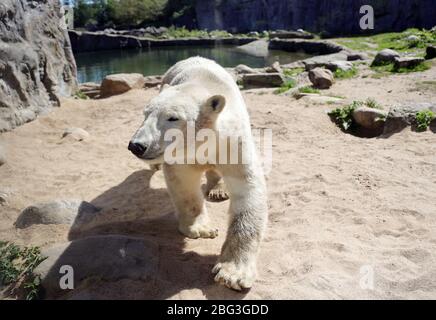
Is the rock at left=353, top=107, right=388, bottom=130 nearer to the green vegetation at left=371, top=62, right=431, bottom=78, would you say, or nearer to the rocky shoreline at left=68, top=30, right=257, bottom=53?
the green vegetation at left=371, top=62, right=431, bottom=78

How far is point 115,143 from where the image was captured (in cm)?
692

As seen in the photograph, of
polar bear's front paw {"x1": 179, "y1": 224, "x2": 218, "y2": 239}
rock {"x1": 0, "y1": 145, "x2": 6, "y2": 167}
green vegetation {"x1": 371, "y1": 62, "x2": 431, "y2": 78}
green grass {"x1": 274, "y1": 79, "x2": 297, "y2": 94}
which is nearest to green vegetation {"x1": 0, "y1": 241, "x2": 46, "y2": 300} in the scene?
polar bear's front paw {"x1": 179, "y1": 224, "x2": 218, "y2": 239}

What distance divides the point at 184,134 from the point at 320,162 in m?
3.04

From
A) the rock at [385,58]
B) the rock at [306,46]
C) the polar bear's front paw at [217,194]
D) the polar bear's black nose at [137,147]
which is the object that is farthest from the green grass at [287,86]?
the rock at [306,46]

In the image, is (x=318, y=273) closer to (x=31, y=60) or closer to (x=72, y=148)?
(x=72, y=148)

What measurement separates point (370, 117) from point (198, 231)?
4.25 meters

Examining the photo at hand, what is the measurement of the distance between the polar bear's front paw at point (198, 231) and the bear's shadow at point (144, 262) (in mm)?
73

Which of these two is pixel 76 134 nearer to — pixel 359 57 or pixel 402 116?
pixel 402 116

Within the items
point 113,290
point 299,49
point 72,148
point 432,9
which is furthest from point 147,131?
point 432,9

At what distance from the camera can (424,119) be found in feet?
19.8

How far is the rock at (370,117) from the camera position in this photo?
6.52 metres

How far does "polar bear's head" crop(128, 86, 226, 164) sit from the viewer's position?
2693mm

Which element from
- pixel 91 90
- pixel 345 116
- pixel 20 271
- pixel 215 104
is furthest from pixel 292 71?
pixel 20 271
